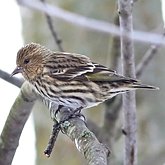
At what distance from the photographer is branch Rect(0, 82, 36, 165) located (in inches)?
140

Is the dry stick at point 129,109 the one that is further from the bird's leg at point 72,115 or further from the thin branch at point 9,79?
the thin branch at point 9,79

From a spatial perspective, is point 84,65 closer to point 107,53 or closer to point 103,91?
point 103,91

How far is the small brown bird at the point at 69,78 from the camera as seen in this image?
3.94m

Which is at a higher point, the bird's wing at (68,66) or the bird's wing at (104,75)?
the bird's wing at (68,66)

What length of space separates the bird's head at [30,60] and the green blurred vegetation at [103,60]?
1.57 feet

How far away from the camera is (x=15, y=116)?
3570 millimetres

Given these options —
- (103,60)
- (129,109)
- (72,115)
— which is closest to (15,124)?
(72,115)

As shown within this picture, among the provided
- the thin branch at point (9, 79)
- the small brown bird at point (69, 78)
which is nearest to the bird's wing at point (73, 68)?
the small brown bird at point (69, 78)

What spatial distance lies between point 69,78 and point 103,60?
0.79 m

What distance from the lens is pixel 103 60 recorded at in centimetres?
496

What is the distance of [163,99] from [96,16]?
0.80 meters

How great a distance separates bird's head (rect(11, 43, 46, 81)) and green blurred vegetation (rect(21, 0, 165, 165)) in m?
0.48

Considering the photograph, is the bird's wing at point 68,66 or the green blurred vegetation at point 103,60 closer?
the bird's wing at point 68,66

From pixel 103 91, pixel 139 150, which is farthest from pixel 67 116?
pixel 139 150
